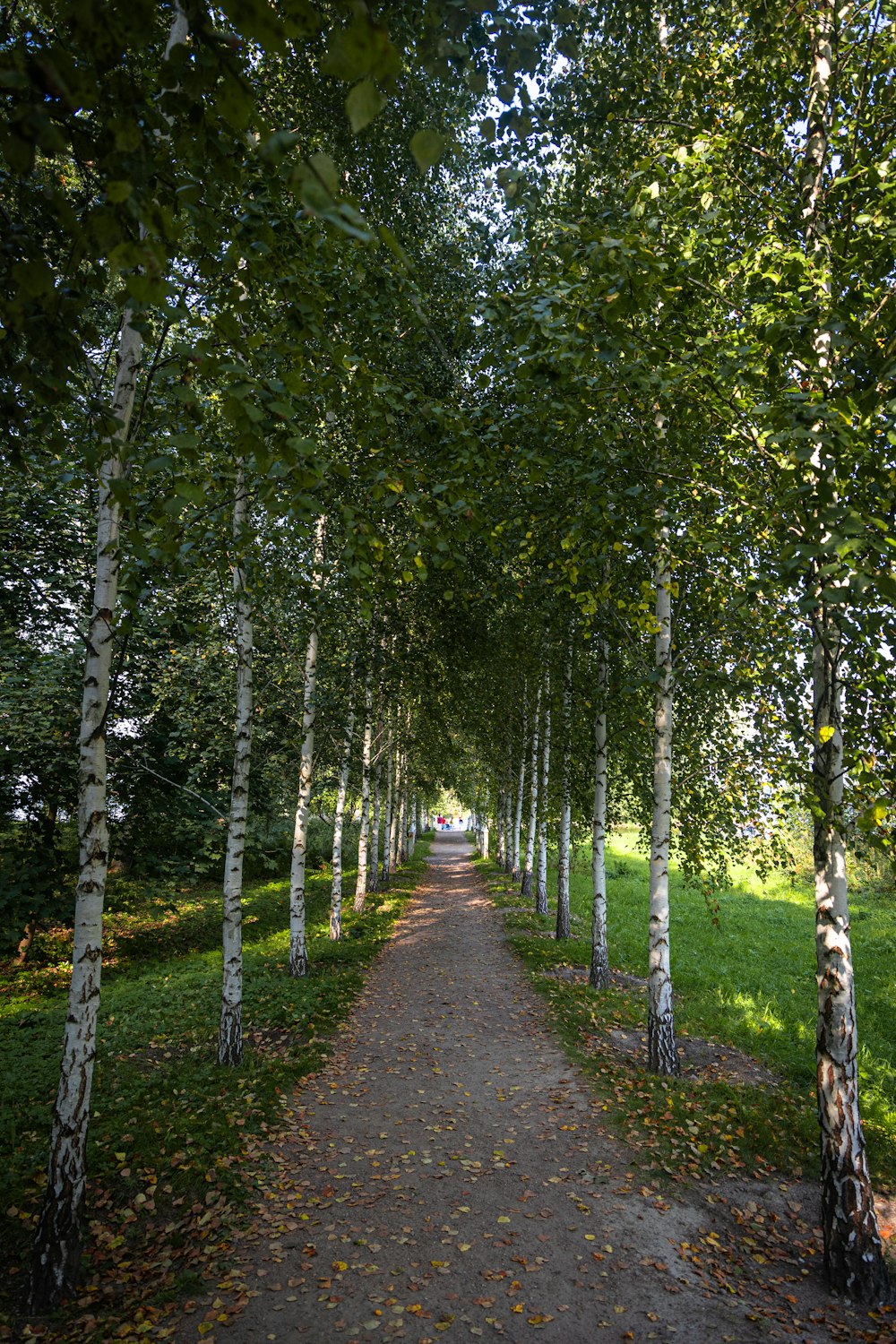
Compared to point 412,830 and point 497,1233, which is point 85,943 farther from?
point 412,830

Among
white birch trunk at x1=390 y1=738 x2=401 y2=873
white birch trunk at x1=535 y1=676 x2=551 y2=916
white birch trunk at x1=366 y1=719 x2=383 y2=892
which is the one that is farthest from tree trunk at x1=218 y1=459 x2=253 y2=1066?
white birch trunk at x1=390 y1=738 x2=401 y2=873

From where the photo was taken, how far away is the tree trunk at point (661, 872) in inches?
347

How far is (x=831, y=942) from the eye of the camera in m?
5.61

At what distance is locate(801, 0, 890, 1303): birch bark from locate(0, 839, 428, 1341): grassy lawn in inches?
185

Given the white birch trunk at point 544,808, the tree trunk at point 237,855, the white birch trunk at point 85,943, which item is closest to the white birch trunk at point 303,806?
the tree trunk at point 237,855

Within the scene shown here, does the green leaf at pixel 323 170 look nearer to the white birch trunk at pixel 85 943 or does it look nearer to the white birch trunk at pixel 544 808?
the white birch trunk at pixel 85 943

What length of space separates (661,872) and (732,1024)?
13.2 ft

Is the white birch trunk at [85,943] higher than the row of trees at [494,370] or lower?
lower

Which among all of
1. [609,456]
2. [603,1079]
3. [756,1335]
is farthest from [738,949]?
[609,456]

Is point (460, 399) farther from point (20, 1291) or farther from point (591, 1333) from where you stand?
point (20, 1291)

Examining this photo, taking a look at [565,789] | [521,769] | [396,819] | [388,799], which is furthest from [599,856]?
[396,819]

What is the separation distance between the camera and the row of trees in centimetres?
283

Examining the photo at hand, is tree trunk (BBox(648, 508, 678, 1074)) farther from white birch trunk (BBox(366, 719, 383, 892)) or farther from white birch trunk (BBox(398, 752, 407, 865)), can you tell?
white birch trunk (BBox(398, 752, 407, 865))

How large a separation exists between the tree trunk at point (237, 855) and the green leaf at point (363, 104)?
7032mm
